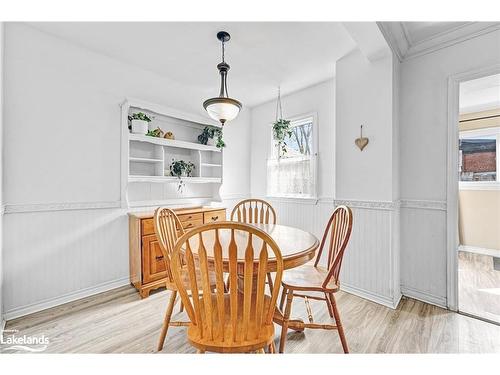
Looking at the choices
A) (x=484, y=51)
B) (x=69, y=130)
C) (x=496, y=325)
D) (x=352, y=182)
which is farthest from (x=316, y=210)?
(x=69, y=130)

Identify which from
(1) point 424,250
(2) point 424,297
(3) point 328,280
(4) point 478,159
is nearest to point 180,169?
(3) point 328,280

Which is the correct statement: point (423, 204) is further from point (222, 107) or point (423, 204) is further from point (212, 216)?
point (212, 216)

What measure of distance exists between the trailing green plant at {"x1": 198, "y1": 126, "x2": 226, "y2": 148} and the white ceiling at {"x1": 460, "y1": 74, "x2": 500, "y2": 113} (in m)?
3.02

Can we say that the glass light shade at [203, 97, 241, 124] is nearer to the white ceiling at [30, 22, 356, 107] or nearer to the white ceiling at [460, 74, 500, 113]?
the white ceiling at [30, 22, 356, 107]

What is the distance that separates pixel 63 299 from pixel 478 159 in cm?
583

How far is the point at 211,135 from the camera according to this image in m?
3.49

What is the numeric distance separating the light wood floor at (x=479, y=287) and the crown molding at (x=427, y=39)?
93.6 inches

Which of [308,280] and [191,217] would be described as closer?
[308,280]

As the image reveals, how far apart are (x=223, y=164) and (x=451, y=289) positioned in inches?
119

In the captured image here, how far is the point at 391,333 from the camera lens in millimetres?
1836

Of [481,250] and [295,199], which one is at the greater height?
[295,199]

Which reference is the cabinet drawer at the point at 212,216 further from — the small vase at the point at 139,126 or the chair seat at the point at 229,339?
the chair seat at the point at 229,339
